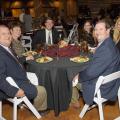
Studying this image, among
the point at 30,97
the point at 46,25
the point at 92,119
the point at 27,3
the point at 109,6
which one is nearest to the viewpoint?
the point at 30,97

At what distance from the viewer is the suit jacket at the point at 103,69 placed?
2.90 m

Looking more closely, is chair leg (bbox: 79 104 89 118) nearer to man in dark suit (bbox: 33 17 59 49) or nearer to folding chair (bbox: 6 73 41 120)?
folding chair (bbox: 6 73 41 120)

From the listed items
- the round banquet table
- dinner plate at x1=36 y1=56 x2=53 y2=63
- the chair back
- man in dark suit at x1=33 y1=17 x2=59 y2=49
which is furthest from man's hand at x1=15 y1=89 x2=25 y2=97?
man in dark suit at x1=33 y1=17 x2=59 y2=49

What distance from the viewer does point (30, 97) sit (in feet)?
10.3

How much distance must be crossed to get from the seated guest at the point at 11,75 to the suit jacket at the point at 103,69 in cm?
56

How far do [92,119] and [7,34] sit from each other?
1.45 meters

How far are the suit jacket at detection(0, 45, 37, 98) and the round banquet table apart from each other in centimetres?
25

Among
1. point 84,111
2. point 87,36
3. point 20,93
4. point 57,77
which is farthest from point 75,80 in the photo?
point 87,36

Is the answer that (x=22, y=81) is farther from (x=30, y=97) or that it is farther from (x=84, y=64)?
(x=84, y=64)

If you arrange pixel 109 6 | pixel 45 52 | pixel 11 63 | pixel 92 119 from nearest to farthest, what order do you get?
pixel 11 63 → pixel 92 119 → pixel 45 52 → pixel 109 6

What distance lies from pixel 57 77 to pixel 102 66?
0.62m

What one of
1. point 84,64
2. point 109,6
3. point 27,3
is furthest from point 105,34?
point 109,6

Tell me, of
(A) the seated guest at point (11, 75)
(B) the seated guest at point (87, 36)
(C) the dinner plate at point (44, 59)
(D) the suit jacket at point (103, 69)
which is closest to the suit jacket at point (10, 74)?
(A) the seated guest at point (11, 75)

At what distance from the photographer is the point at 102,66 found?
9.52 ft
